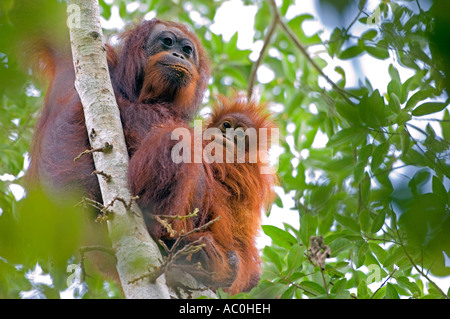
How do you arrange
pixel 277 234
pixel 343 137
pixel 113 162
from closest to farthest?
1. pixel 113 162
2. pixel 343 137
3. pixel 277 234

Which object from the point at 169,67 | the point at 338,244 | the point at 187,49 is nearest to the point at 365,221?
the point at 338,244

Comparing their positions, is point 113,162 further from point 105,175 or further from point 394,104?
point 394,104

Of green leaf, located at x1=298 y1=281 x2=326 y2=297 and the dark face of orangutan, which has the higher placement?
the dark face of orangutan

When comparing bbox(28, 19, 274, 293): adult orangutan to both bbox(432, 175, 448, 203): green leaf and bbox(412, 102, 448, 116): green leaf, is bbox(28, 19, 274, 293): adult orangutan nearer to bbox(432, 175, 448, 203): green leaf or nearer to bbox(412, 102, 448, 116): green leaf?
bbox(412, 102, 448, 116): green leaf

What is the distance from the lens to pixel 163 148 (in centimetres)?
361

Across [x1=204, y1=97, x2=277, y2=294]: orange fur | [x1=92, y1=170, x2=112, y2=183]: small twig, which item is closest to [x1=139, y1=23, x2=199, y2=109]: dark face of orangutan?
[x1=204, y1=97, x2=277, y2=294]: orange fur

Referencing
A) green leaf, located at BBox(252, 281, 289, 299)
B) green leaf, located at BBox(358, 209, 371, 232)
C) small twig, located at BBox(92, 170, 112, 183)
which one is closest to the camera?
small twig, located at BBox(92, 170, 112, 183)

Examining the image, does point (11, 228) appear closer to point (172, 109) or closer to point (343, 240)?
point (343, 240)

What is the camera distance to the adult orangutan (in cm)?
352

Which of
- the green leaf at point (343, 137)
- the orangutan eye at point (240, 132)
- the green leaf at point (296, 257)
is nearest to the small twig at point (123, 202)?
the green leaf at point (296, 257)

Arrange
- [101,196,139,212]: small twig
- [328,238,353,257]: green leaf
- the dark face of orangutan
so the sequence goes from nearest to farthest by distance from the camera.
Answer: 1. [101,196,139,212]: small twig
2. [328,238,353,257]: green leaf
3. the dark face of orangutan

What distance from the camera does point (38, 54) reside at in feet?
15.6

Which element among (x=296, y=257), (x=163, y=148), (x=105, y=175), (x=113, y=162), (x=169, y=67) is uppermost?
(x=169, y=67)

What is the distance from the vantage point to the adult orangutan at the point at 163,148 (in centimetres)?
352
